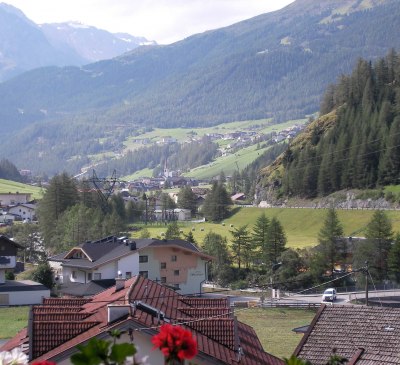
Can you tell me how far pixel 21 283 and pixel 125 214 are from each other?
46.6 metres

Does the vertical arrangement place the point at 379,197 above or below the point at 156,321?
above

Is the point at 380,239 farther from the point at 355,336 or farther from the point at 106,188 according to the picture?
the point at 355,336

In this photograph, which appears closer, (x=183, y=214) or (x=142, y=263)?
(x=142, y=263)

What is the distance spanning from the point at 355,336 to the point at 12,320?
984 inches

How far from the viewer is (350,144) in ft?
338

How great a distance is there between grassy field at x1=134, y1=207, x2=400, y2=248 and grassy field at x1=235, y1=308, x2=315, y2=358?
2728cm

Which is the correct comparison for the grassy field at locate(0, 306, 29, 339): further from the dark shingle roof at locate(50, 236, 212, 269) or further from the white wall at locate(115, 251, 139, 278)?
the white wall at locate(115, 251, 139, 278)

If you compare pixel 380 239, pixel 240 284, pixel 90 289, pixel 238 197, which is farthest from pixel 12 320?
pixel 238 197

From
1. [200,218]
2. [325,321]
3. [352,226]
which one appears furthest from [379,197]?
[325,321]

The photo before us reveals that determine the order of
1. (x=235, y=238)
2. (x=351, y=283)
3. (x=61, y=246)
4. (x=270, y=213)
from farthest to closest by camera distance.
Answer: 1. (x=270, y=213)
2. (x=61, y=246)
3. (x=235, y=238)
4. (x=351, y=283)

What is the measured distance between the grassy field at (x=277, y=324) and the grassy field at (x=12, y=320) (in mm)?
9690

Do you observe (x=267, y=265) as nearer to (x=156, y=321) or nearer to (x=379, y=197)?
(x=379, y=197)

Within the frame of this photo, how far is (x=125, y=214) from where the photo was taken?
9294 centimetres

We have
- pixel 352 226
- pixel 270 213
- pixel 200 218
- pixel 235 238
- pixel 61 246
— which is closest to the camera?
pixel 235 238
